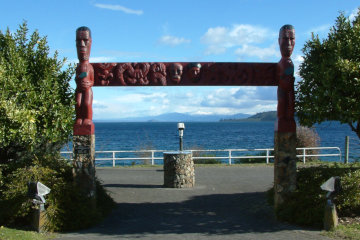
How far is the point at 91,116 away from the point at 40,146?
282 cm

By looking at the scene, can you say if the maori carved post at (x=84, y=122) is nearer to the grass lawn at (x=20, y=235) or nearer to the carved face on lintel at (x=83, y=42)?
the carved face on lintel at (x=83, y=42)

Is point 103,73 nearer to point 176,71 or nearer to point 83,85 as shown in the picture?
point 83,85

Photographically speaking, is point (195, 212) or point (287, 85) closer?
point (287, 85)

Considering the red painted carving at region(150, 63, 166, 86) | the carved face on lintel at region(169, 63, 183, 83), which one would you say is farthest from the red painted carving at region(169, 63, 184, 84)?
the red painted carving at region(150, 63, 166, 86)

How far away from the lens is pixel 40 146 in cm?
1066

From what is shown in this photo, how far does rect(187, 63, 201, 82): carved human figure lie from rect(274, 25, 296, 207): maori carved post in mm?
1881

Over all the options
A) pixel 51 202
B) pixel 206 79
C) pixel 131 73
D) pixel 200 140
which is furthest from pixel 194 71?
pixel 200 140

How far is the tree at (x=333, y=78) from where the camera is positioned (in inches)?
298

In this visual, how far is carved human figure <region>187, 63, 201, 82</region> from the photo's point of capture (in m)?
8.98

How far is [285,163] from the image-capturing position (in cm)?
855

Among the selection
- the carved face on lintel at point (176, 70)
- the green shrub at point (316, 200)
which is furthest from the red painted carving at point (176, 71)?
the green shrub at point (316, 200)

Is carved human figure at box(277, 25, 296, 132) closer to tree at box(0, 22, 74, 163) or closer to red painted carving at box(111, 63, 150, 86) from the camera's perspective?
red painted carving at box(111, 63, 150, 86)

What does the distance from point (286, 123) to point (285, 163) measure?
2.95 feet

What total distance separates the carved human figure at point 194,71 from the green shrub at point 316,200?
3372 millimetres
